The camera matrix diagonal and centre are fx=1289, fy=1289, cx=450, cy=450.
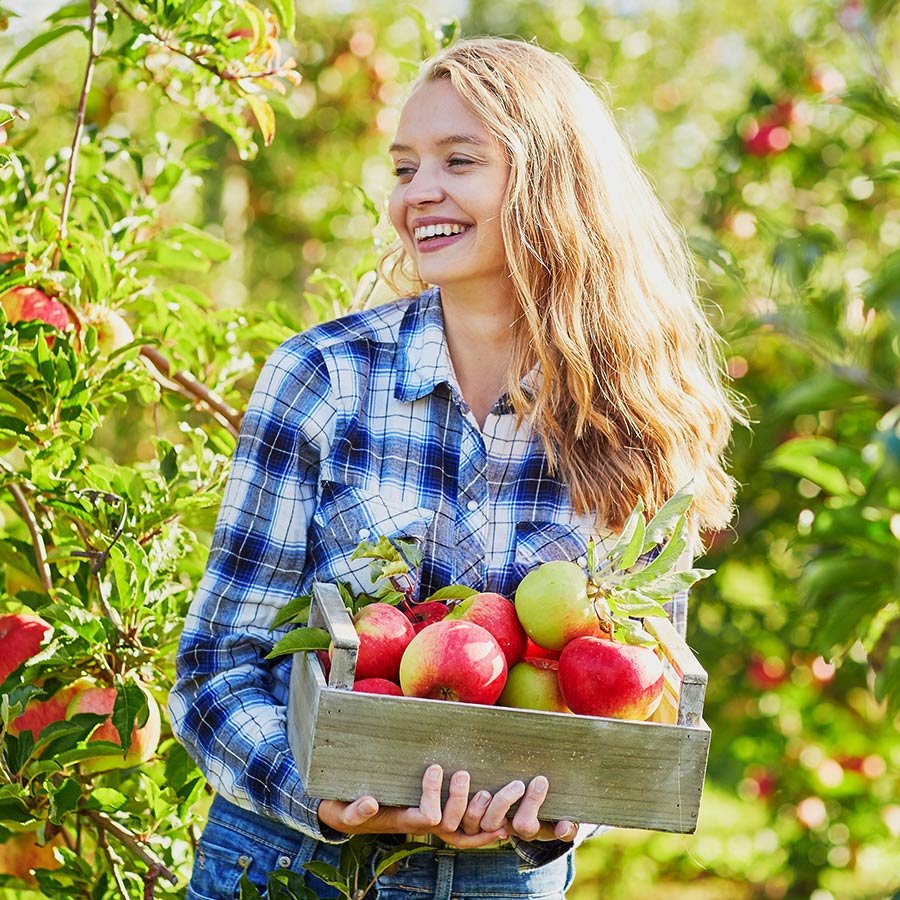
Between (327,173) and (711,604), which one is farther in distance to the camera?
(327,173)

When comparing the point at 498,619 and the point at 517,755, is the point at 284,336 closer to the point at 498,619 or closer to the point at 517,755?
the point at 498,619

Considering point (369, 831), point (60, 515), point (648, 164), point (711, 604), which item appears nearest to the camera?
point (369, 831)

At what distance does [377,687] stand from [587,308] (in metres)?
0.64

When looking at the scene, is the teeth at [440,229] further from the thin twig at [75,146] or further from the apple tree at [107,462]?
the thin twig at [75,146]

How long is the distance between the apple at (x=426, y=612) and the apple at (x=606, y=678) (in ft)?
0.46

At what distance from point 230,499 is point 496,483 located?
12.3 inches

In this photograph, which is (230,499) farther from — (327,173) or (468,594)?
(327,173)

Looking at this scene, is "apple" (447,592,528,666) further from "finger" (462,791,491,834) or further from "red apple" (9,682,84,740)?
"red apple" (9,682,84,740)

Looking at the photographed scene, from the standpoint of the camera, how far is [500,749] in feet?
3.80

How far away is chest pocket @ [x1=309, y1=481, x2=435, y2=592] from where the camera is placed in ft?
4.65

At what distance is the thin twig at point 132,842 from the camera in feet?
5.18

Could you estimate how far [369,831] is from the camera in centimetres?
121

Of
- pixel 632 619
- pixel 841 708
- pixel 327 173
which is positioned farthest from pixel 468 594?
pixel 327 173

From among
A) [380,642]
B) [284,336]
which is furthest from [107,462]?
[380,642]
